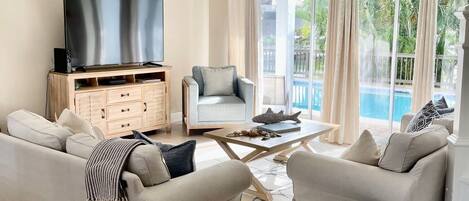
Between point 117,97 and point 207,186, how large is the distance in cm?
331

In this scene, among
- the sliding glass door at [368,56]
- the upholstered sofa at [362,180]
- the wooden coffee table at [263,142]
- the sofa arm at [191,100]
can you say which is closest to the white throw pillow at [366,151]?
the upholstered sofa at [362,180]

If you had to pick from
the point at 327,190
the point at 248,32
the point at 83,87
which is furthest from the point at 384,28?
the point at 83,87

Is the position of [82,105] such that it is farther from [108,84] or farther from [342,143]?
[342,143]

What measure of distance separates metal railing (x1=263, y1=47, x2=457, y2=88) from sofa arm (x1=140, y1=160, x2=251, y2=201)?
3.17m

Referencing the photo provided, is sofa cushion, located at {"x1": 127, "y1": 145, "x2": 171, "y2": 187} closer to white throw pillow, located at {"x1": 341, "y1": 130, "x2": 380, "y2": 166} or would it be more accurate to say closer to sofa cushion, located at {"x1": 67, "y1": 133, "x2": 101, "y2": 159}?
sofa cushion, located at {"x1": 67, "y1": 133, "x2": 101, "y2": 159}

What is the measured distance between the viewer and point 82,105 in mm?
5277

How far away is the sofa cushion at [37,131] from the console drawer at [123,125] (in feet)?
7.57

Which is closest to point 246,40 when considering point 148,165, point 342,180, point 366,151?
point 366,151

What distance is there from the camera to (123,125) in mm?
5727

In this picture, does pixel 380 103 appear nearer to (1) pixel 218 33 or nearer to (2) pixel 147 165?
(1) pixel 218 33

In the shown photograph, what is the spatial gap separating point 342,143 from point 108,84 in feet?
9.27

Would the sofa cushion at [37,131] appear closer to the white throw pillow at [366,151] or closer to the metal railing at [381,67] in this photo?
the white throw pillow at [366,151]

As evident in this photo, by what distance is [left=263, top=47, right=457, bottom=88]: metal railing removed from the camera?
510 cm

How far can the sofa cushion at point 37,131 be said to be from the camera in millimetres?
2889
